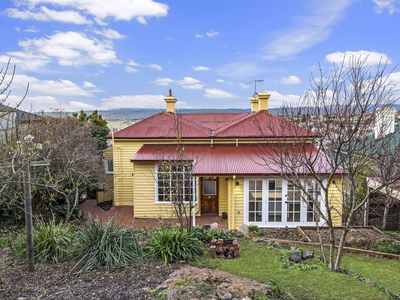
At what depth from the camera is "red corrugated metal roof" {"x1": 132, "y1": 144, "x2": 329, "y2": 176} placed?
1416 centimetres

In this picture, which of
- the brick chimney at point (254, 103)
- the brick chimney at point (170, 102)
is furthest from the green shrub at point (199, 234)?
the brick chimney at point (254, 103)

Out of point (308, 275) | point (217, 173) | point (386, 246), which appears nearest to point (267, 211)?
point (217, 173)

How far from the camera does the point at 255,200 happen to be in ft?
47.0

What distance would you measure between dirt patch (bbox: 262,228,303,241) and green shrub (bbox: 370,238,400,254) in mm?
2319

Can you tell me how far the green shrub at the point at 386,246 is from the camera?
10709 mm

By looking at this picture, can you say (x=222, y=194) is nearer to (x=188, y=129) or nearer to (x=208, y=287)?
(x=188, y=129)

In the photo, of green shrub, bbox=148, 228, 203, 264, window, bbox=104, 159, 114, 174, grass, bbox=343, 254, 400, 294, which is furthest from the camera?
window, bbox=104, 159, 114, 174

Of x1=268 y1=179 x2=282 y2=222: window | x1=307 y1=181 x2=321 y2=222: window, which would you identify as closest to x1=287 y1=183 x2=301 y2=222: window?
x1=268 y1=179 x2=282 y2=222: window

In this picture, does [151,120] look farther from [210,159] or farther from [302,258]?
[302,258]

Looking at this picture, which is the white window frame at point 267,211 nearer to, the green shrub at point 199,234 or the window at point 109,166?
the green shrub at point 199,234

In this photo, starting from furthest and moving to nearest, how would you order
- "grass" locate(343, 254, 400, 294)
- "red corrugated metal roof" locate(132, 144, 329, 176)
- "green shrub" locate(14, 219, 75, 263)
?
"red corrugated metal roof" locate(132, 144, 329, 176), "grass" locate(343, 254, 400, 294), "green shrub" locate(14, 219, 75, 263)

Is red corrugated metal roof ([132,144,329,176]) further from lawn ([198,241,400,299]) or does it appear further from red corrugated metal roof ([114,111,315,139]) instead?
lawn ([198,241,400,299])

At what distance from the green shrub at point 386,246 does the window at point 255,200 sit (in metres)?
4.60

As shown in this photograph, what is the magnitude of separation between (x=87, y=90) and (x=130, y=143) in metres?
4.95
